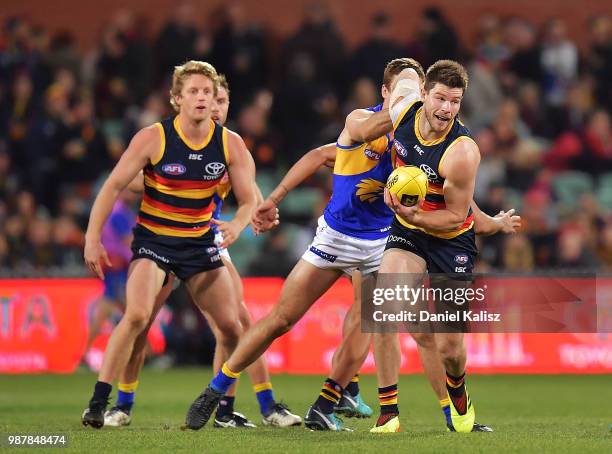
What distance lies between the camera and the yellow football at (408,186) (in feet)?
25.0

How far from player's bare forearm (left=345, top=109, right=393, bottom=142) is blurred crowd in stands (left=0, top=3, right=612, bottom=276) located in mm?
7767

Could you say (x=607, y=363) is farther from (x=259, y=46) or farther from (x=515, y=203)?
(x=259, y=46)

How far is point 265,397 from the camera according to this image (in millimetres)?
9062

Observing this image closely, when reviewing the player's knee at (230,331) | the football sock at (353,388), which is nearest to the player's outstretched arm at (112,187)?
the player's knee at (230,331)

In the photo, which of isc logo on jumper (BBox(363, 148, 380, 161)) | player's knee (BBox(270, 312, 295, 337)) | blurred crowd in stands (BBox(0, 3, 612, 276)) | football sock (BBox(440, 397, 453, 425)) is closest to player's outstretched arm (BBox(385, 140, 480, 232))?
isc logo on jumper (BBox(363, 148, 380, 161))

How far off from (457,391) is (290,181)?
1894 millimetres

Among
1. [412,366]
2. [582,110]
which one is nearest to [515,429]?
[412,366]

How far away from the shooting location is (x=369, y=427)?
877cm

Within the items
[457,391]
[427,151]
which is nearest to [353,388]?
[457,391]

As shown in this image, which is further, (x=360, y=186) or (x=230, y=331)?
(x=230, y=331)

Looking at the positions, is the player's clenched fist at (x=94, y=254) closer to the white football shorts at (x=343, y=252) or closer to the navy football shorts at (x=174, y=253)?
the navy football shorts at (x=174, y=253)

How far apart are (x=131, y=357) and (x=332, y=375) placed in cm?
154

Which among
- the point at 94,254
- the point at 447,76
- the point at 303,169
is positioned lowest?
the point at 94,254

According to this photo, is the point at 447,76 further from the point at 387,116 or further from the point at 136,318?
the point at 136,318
